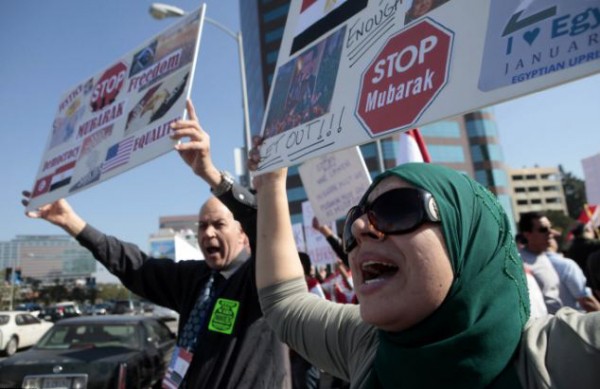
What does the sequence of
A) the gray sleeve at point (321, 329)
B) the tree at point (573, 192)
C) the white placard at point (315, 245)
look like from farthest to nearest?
the tree at point (573, 192)
the white placard at point (315, 245)
the gray sleeve at point (321, 329)

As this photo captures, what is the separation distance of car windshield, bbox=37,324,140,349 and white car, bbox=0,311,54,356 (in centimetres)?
1029

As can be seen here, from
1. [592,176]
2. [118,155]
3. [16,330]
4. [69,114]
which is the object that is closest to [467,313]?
[118,155]

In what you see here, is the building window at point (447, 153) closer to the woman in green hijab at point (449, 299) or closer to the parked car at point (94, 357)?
the parked car at point (94, 357)

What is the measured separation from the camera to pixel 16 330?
571 inches

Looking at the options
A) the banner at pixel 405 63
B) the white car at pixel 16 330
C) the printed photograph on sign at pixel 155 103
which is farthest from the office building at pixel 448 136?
the banner at pixel 405 63

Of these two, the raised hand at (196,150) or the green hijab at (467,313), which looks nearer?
Answer: the green hijab at (467,313)

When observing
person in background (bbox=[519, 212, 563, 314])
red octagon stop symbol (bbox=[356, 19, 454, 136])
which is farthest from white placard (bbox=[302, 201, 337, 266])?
red octagon stop symbol (bbox=[356, 19, 454, 136])

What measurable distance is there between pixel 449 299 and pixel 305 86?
1.23 m

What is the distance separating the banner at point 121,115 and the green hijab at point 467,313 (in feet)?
5.16

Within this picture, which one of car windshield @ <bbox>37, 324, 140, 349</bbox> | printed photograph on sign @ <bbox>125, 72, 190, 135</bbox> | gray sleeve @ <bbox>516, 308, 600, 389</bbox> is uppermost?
printed photograph on sign @ <bbox>125, 72, 190, 135</bbox>

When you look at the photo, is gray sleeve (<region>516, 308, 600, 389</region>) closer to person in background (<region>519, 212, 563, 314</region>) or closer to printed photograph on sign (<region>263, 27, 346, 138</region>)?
printed photograph on sign (<region>263, 27, 346, 138</region>)

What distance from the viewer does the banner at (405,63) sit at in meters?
1.13

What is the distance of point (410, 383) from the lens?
3.38 ft

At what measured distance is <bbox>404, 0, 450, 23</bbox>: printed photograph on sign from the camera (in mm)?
1466
